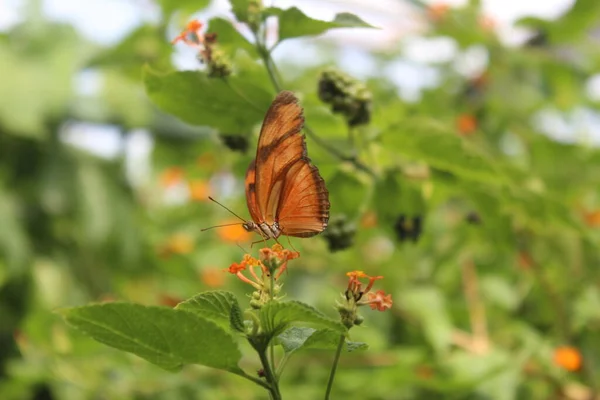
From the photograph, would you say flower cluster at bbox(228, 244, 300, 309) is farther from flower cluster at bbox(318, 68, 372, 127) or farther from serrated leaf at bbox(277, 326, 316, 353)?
flower cluster at bbox(318, 68, 372, 127)

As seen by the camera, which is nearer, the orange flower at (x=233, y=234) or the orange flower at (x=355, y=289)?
the orange flower at (x=355, y=289)

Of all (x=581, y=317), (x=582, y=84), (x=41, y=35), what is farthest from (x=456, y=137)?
(x=41, y=35)

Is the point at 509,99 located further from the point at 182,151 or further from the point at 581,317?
the point at 182,151

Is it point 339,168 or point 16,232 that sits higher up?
point 339,168

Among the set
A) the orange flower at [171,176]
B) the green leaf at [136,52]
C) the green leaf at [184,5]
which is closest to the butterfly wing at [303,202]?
the green leaf at [184,5]

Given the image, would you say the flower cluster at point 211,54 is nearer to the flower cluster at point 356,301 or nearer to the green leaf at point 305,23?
the green leaf at point 305,23

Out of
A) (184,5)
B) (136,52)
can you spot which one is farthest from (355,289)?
(136,52)
